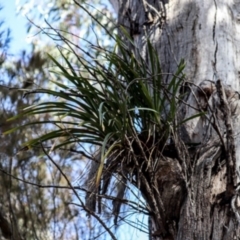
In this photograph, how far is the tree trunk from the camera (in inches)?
65.4

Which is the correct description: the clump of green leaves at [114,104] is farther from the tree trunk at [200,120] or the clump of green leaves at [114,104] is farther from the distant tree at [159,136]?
the tree trunk at [200,120]

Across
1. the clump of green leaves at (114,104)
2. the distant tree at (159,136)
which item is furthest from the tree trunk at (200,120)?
the clump of green leaves at (114,104)

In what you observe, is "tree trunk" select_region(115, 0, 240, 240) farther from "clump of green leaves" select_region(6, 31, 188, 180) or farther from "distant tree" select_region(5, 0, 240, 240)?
"clump of green leaves" select_region(6, 31, 188, 180)

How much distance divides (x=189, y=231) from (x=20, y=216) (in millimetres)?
1516

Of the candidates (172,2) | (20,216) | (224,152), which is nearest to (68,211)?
(20,216)

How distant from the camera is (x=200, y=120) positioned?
1917mm

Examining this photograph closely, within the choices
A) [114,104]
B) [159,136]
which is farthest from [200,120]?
[114,104]

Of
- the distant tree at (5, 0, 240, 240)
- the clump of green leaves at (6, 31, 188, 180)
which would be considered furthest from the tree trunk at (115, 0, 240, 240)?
the clump of green leaves at (6, 31, 188, 180)

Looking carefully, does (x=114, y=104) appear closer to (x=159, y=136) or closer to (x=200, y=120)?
(x=159, y=136)

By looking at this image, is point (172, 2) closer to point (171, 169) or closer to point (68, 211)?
point (171, 169)

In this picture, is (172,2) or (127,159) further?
(172,2)

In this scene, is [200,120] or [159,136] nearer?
[159,136]

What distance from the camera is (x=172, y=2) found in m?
2.26

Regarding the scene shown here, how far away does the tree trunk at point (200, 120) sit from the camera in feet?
5.45
